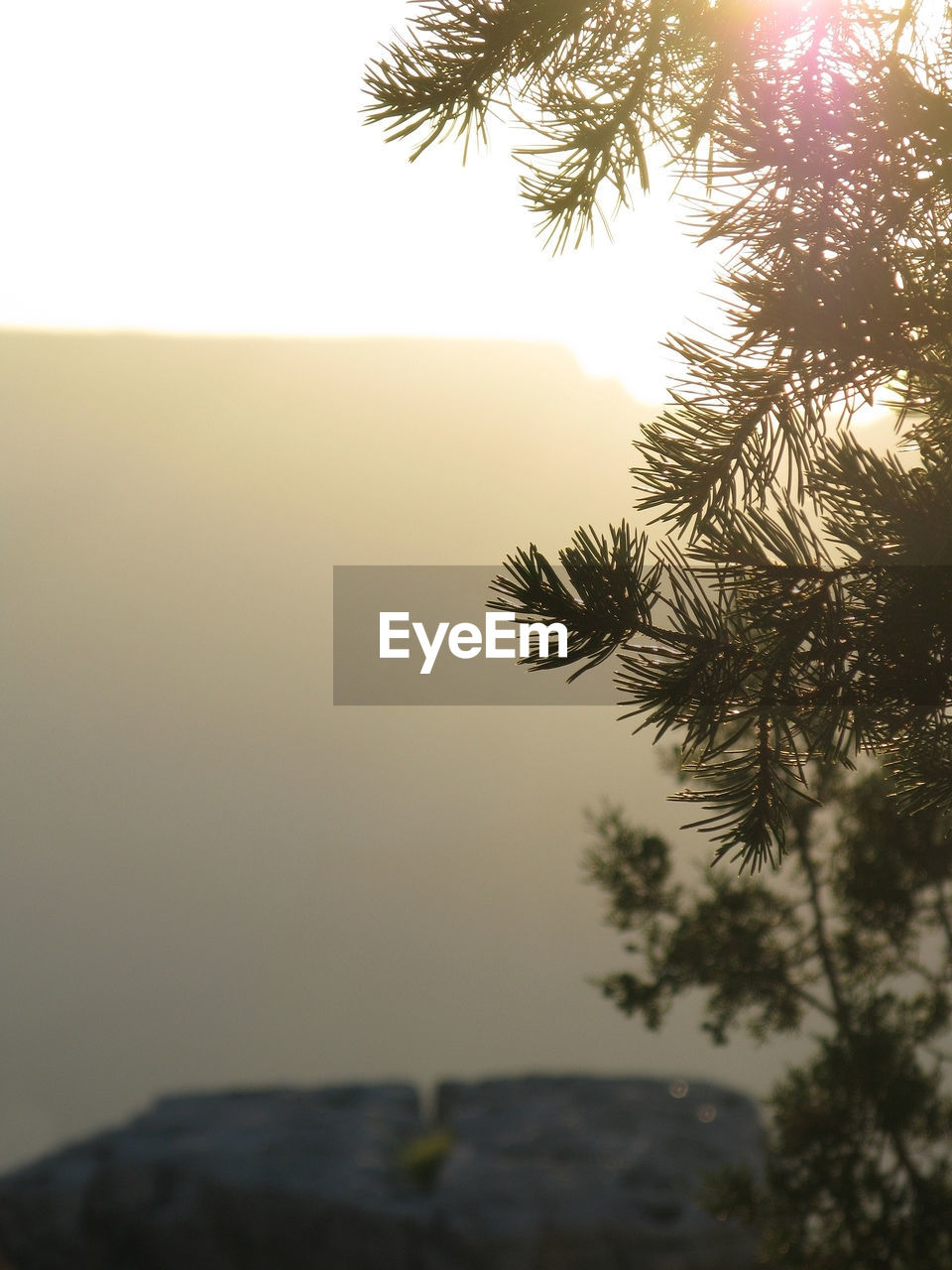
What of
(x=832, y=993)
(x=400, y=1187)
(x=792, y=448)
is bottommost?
(x=400, y=1187)

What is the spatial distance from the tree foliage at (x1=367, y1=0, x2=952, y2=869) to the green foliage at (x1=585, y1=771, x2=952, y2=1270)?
174 cm

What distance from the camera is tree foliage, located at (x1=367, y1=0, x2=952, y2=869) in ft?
4.94

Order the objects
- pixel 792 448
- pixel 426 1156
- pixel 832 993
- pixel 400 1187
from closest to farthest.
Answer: pixel 792 448
pixel 832 993
pixel 400 1187
pixel 426 1156

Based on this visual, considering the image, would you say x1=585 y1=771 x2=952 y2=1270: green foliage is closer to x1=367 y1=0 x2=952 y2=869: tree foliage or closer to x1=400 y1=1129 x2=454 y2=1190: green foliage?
x1=367 y1=0 x2=952 y2=869: tree foliage

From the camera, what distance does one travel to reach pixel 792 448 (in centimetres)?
165

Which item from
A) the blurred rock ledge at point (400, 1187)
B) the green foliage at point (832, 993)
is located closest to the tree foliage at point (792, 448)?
the green foliage at point (832, 993)

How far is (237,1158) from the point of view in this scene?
944 cm

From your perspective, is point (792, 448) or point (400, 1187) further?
point (400, 1187)

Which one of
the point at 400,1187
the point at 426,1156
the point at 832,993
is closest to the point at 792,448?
the point at 832,993

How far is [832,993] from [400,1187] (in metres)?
6.74

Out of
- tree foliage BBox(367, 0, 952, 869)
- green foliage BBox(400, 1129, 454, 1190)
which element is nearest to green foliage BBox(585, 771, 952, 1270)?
tree foliage BBox(367, 0, 952, 869)

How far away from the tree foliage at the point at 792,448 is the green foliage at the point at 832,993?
1.74 metres

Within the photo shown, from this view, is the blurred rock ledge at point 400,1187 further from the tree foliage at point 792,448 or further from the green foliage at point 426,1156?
the tree foliage at point 792,448

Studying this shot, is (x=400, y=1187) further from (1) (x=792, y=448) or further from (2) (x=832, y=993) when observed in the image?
(1) (x=792, y=448)
